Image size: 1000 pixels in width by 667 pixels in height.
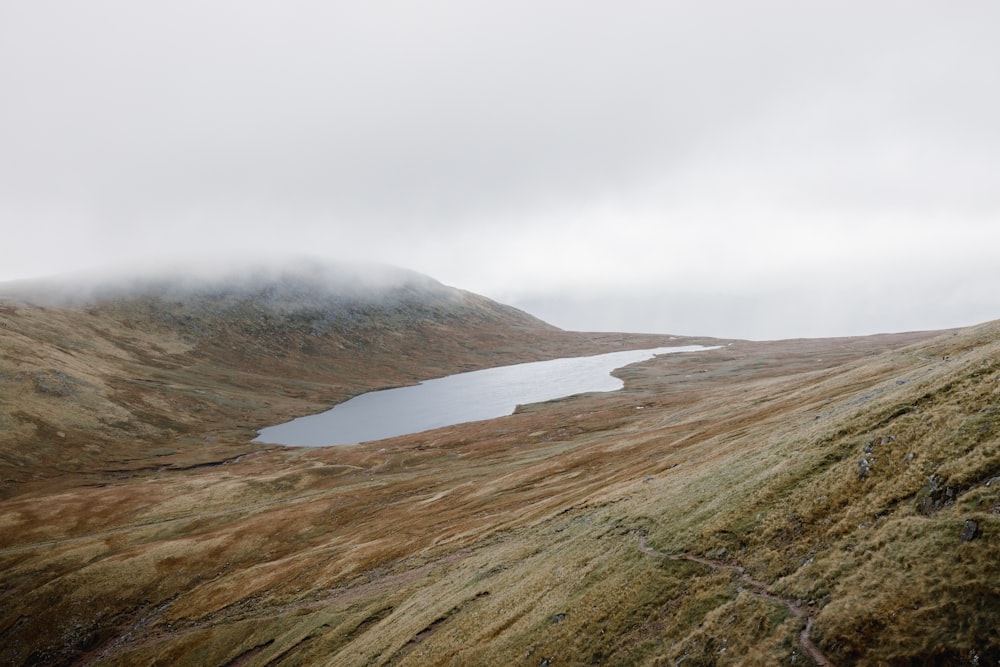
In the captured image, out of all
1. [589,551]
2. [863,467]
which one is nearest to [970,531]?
[863,467]

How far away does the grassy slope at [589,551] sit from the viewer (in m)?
15.7

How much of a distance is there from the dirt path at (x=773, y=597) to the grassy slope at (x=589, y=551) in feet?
0.96

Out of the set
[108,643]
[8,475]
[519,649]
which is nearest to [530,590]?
[519,649]

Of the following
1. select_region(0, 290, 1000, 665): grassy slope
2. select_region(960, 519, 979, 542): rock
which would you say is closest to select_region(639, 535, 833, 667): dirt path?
select_region(0, 290, 1000, 665): grassy slope

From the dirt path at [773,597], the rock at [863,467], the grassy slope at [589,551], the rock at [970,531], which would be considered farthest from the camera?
the rock at [863,467]

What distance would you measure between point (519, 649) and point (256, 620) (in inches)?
1633

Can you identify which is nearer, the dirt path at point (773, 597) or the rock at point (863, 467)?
the dirt path at point (773, 597)

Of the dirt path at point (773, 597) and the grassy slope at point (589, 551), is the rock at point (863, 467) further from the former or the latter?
the dirt path at point (773, 597)

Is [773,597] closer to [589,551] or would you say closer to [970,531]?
[970,531]

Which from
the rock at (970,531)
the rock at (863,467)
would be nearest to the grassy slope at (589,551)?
the rock at (863,467)

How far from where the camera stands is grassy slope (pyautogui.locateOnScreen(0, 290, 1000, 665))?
1569cm

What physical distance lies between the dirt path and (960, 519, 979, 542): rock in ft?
16.5

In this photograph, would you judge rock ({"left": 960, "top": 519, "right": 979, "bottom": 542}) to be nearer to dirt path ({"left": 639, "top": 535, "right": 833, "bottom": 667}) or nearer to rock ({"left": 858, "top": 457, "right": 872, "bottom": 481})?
dirt path ({"left": 639, "top": 535, "right": 833, "bottom": 667})

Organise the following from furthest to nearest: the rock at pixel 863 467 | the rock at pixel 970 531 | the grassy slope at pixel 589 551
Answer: the rock at pixel 863 467, the grassy slope at pixel 589 551, the rock at pixel 970 531
